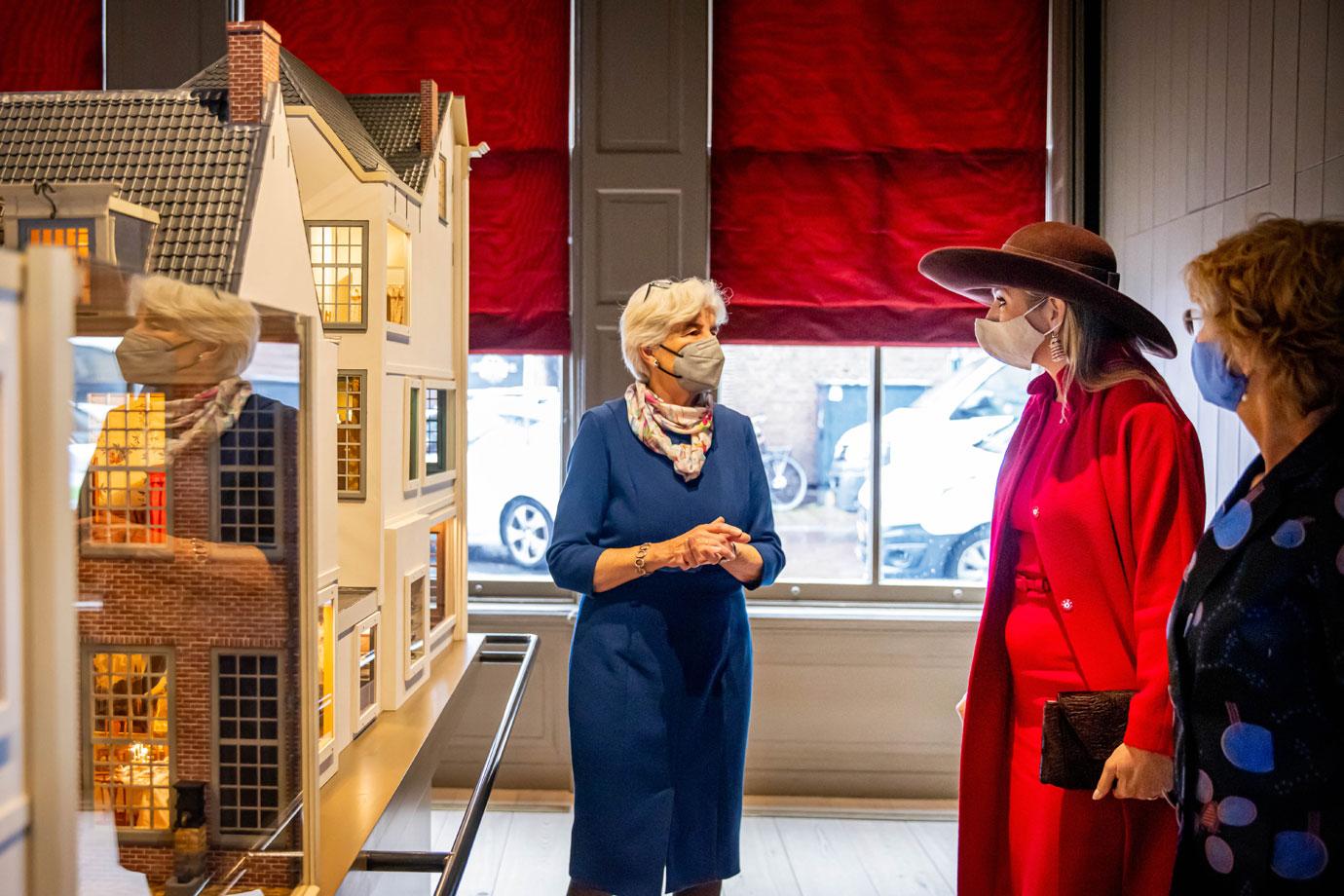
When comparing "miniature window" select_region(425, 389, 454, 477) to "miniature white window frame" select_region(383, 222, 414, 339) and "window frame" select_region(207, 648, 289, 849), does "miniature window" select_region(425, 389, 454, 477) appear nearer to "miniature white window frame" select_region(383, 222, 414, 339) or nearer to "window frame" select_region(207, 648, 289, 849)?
"miniature white window frame" select_region(383, 222, 414, 339)

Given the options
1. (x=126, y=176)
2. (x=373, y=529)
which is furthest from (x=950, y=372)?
(x=126, y=176)

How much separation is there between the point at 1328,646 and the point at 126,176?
5.14ft

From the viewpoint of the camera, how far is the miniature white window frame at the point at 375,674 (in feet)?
5.57

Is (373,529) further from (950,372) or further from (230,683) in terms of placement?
(950,372)

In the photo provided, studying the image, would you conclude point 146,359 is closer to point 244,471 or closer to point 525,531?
point 244,471

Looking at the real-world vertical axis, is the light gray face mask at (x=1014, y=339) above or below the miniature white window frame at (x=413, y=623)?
above

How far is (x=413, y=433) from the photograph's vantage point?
6.86 feet

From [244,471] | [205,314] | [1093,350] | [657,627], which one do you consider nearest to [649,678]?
[657,627]

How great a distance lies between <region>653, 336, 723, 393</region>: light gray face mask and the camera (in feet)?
7.09

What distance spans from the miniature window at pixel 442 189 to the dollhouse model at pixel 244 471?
5.2 inches

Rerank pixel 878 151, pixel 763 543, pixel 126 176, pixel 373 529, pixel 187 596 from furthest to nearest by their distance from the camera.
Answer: pixel 878 151 → pixel 763 543 → pixel 373 529 → pixel 126 176 → pixel 187 596

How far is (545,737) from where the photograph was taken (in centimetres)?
423

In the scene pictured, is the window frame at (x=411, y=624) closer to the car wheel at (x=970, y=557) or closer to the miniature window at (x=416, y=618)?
the miniature window at (x=416, y=618)

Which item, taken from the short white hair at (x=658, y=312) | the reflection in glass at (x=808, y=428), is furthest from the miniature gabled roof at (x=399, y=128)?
the reflection in glass at (x=808, y=428)
